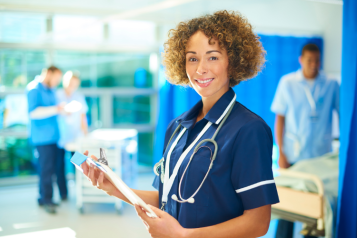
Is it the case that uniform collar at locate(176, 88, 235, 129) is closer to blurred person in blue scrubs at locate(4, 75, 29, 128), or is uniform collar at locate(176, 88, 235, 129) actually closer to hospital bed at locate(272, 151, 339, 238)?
hospital bed at locate(272, 151, 339, 238)

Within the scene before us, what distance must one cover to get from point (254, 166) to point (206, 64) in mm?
319

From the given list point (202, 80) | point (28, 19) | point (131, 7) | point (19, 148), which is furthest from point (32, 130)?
point (202, 80)

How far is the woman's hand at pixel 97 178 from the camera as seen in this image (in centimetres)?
96

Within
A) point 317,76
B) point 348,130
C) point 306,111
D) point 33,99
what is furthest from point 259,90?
point 33,99

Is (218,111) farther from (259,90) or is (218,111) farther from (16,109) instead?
(16,109)

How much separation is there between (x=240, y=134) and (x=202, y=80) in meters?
0.21

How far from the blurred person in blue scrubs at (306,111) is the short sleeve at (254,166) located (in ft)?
6.39

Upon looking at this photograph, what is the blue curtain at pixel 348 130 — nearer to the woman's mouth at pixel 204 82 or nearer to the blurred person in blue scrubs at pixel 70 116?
the woman's mouth at pixel 204 82

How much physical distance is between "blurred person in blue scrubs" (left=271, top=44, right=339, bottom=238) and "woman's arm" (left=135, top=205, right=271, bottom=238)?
6.43ft

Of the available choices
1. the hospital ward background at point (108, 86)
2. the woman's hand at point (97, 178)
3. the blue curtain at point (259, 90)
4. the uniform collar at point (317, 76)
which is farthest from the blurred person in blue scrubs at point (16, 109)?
the woman's hand at point (97, 178)

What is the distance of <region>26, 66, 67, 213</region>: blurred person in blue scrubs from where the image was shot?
314 centimetres

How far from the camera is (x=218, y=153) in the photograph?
872 millimetres

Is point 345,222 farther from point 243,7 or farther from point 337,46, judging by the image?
point 337,46

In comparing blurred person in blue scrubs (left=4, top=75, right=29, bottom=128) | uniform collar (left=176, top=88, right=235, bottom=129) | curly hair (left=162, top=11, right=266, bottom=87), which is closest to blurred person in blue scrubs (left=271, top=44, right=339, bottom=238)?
curly hair (left=162, top=11, right=266, bottom=87)
